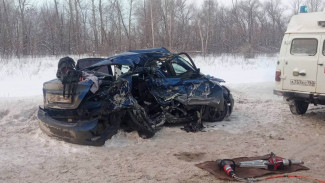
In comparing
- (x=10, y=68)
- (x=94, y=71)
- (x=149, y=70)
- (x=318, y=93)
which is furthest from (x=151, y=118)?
(x=10, y=68)

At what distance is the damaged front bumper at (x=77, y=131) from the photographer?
5.45 meters

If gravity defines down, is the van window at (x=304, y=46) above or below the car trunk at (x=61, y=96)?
above

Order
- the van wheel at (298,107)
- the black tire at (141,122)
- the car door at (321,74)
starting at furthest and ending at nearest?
the van wheel at (298,107) → the car door at (321,74) → the black tire at (141,122)

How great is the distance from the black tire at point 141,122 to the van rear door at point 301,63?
3685mm

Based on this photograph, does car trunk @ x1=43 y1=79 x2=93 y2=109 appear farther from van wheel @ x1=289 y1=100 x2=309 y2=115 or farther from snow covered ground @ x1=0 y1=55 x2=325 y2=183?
van wheel @ x1=289 y1=100 x2=309 y2=115

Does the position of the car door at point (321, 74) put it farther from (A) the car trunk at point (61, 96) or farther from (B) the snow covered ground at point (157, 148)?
(A) the car trunk at point (61, 96)

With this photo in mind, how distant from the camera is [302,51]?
7645 millimetres

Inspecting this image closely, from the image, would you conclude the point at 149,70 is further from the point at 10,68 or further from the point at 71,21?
the point at 71,21

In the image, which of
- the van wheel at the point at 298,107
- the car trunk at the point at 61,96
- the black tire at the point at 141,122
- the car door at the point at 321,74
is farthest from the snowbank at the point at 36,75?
the car door at the point at 321,74

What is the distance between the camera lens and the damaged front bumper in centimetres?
545

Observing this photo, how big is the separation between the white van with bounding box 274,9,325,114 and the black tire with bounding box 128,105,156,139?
12.0 ft

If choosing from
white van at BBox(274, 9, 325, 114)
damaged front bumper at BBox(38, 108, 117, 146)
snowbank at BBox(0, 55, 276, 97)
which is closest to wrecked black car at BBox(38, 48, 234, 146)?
damaged front bumper at BBox(38, 108, 117, 146)

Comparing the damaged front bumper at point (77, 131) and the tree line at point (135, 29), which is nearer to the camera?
the damaged front bumper at point (77, 131)

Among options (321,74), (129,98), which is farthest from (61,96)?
(321,74)
